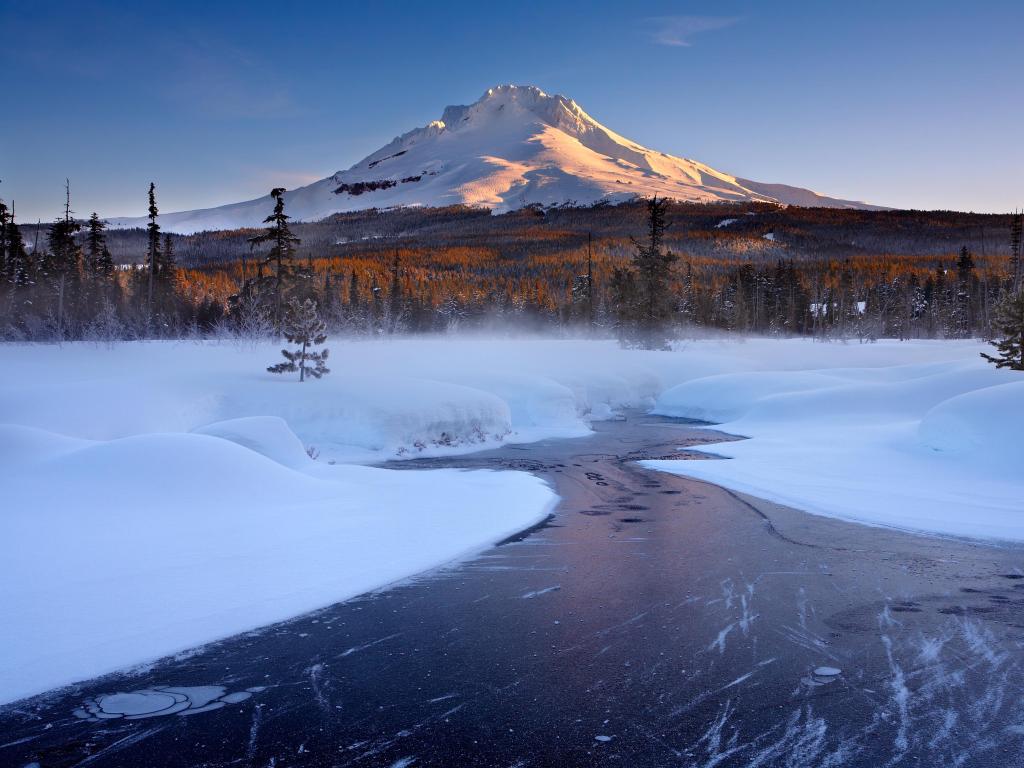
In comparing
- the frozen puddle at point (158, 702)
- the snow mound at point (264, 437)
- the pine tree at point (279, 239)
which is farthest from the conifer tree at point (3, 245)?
Answer: the frozen puddle at point (158, 702)

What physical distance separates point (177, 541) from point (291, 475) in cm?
358

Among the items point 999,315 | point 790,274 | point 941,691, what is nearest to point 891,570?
point 941,691

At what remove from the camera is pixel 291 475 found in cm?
1174

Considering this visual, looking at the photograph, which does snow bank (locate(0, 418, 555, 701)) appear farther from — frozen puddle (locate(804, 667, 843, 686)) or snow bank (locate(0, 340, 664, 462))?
snow bank (locate(0, 340, 664, 462))

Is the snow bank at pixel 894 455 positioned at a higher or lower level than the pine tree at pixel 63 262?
lower

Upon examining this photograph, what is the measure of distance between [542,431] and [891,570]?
55.9 feet

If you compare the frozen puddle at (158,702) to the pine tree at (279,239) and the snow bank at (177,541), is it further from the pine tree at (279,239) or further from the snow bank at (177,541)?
the pine tree at (279,239)

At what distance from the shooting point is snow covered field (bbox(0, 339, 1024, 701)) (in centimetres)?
667

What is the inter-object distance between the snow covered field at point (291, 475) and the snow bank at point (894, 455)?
0.23 feet

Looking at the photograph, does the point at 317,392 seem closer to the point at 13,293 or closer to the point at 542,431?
the point at 542,431

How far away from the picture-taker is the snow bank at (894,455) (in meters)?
11.8

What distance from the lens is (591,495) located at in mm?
13992

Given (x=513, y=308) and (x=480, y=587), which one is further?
(x=513, y=308)

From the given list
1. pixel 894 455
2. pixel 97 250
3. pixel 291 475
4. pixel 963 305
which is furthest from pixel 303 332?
pixel 963 305
